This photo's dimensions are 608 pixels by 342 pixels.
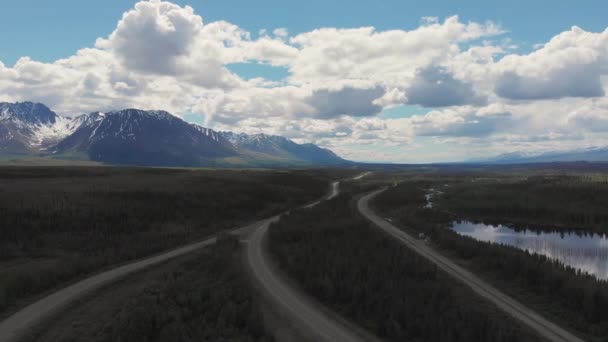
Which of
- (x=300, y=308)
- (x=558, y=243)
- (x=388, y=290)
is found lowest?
(x=558, y=243)

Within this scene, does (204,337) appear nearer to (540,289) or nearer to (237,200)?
(540,289)

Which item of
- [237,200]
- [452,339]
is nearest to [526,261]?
[452,339]

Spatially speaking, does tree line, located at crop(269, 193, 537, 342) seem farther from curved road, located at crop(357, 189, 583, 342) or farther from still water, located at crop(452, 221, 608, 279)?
still water, located at crop(452, 221, 608, 279)

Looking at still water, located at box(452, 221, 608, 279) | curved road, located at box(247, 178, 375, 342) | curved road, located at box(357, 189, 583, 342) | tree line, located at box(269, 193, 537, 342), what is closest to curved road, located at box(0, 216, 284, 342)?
curved road, located at box(247, 178, 375, 342)

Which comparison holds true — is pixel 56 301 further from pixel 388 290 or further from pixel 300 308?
pixel 388 290

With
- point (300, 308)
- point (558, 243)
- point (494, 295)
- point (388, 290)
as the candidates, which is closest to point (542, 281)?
point (494, 295)

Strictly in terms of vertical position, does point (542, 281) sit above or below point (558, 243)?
above
